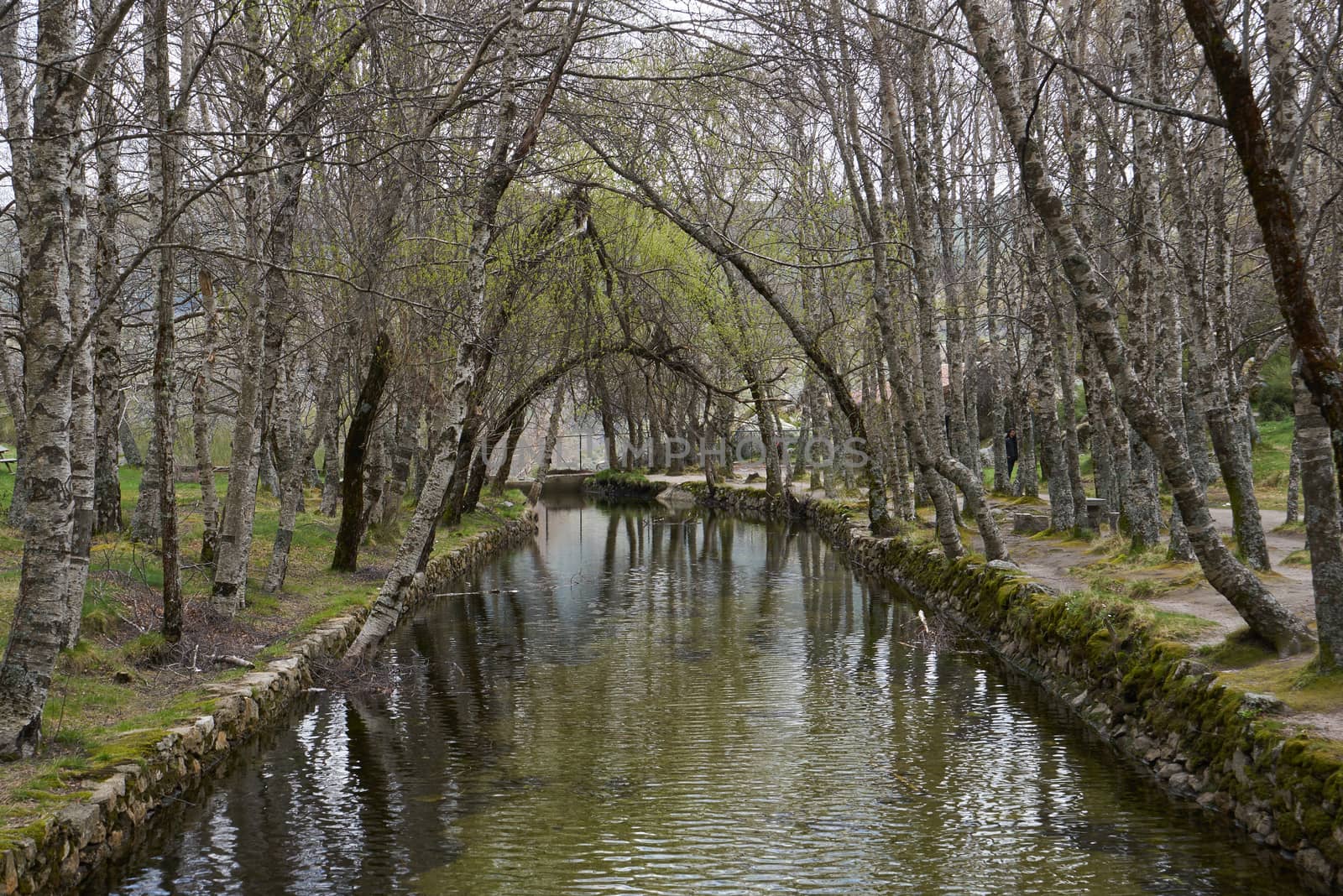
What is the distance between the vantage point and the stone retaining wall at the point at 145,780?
20.3 feet

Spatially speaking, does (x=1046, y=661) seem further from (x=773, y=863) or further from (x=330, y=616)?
(x=330, y=616)

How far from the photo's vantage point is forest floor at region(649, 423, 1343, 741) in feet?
25.7

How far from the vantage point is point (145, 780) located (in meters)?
7.79

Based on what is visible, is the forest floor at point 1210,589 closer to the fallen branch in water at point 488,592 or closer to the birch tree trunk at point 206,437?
the fallen branch in water at point 488,592

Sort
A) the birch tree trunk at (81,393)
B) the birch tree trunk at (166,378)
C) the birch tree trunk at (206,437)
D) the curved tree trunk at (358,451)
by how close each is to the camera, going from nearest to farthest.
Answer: the birch tree trunk at (81,393) → the birch tree trunk at (166,378) → the birch tree trunk at (206,437) → the curved tree trunk at (358,451)

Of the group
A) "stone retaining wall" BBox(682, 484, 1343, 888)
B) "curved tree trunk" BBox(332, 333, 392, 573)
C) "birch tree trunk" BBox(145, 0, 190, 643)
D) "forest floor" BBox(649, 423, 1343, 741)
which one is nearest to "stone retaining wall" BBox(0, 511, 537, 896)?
"birch tree trunk" BBox(145, 0, 190, 643)

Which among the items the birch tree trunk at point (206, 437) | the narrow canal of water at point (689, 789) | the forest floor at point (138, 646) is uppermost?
the birch tree trunk at point (206, 437)

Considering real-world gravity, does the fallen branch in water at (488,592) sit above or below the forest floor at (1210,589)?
below

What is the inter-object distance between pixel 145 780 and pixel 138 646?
327cm

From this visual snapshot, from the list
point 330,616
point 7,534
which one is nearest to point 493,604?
point 330,616

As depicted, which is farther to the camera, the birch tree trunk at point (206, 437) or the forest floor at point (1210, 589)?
the birch tree trunk at point (206, 437)

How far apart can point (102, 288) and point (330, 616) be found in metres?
4.73

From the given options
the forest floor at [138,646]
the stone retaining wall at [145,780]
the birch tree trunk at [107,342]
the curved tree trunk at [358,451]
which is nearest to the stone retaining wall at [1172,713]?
the stone retaining wall at [145,780]

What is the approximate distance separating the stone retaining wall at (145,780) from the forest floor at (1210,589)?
293 inches
